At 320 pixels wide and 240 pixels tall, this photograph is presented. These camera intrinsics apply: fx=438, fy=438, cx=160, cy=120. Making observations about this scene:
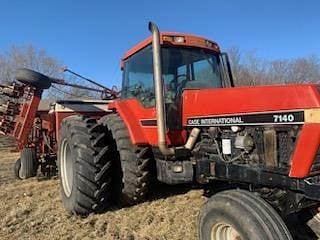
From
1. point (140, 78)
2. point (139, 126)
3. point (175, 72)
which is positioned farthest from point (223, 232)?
point (140, 78)

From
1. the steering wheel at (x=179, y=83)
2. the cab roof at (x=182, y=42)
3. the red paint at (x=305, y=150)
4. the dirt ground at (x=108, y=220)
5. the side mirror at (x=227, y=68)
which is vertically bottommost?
the dirt ground at (x=108, y=220)

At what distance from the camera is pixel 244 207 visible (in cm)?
347

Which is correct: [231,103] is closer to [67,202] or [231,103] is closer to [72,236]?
[72,236]

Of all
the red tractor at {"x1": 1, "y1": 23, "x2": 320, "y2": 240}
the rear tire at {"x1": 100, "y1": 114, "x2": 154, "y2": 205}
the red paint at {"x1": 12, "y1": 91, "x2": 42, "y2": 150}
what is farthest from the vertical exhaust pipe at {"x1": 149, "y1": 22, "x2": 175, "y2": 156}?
the red paint at {"x1": 12, "y1": 91, "x2": 42, "y2": 150}

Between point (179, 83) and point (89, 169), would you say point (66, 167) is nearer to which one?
point (89, 169)

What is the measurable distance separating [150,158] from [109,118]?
2.79 ft

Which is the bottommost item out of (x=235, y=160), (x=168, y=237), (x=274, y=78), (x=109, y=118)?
(x=168, y=237)

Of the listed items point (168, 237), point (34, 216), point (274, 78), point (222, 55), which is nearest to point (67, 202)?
A: point (34, 216)

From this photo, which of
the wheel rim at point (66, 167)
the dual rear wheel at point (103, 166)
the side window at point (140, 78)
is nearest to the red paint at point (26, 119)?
the wheel rim at point (66, 167)

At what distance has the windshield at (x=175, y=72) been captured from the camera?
5.08m

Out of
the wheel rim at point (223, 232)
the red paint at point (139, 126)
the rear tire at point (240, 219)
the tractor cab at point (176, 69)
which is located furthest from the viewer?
the tractor cab at point (176, 69)

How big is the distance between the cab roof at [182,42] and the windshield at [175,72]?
6 cm

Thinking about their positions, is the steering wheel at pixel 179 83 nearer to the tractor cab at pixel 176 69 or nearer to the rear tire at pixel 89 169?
the tractor cab at pixel 176 69

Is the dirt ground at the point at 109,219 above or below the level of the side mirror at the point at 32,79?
below
